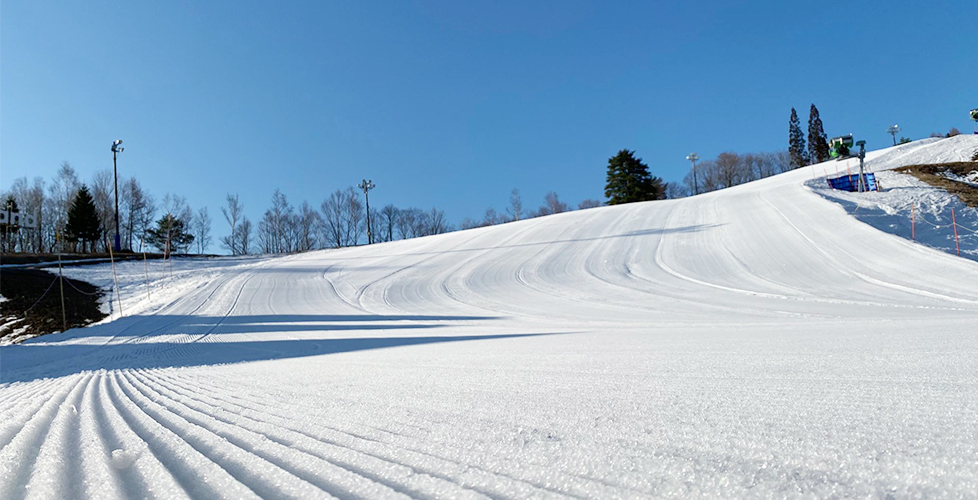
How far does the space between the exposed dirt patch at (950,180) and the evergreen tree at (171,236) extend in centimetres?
6332

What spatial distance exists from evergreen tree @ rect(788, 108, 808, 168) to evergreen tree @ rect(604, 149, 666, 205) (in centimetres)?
3566

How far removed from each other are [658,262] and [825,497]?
14935mm

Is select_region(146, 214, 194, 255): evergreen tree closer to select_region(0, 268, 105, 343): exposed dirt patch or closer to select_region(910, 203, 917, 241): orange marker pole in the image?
select_region(0, 268, 105, 343): exposed dirt patch

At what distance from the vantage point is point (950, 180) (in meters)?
22.7

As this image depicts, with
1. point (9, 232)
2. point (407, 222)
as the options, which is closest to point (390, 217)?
point (407, 222)

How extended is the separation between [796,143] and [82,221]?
304 ft

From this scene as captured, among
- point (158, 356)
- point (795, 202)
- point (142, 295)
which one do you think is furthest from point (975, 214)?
point (142, 295)

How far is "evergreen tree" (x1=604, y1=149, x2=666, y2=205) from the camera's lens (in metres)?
52.2

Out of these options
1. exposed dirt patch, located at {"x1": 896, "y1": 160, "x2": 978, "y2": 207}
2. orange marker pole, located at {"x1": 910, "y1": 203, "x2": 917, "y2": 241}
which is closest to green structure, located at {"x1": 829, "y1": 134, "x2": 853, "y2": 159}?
exposed dirt patch, located at {"x1": 896, "y1": 160, "x2": 978, "y2": 207}

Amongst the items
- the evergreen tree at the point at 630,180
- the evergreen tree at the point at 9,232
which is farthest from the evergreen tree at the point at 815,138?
the evergreen tree at the point at 9,232

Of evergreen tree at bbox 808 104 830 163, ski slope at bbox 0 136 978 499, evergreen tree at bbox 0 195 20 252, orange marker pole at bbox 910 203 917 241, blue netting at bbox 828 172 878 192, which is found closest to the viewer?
ski slope at bbox 0 136 978 499

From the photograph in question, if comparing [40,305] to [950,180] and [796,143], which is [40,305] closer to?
[950,180]

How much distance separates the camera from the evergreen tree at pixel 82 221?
1732 inches

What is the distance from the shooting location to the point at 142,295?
59.0ft
